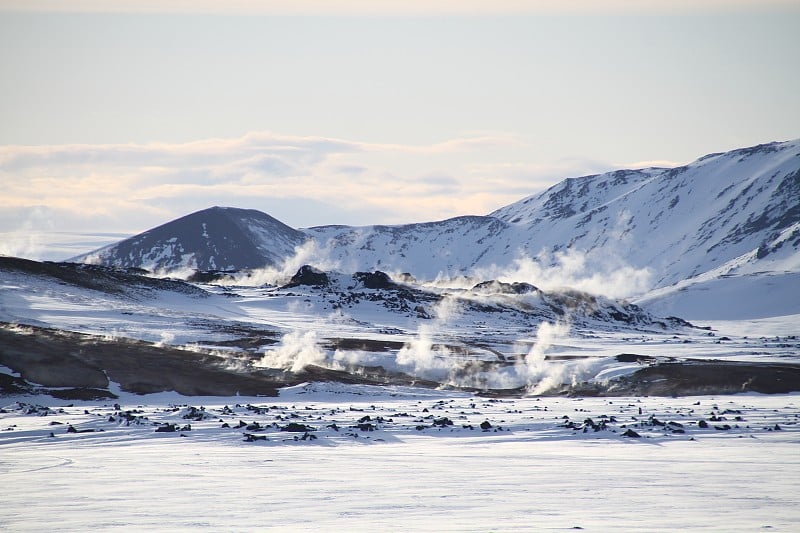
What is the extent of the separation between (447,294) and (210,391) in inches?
4093

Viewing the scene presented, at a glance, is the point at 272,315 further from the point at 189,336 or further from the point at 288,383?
the point at 288,383

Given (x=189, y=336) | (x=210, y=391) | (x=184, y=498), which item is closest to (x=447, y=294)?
(x=189, y=336)

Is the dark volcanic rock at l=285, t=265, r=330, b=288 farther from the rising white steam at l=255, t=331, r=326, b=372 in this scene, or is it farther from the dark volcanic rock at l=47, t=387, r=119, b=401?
the dark volcanic rock at l=47, t=387, r=119, b=401

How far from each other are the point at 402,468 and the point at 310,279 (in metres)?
132

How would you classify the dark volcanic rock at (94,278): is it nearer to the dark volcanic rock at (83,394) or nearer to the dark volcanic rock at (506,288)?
the dark volcanic rock at (506,288)

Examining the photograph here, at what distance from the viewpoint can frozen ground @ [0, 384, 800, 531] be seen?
18938 mm

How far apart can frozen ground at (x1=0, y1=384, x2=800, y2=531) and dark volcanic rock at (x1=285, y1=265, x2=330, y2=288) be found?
107876 millimetres

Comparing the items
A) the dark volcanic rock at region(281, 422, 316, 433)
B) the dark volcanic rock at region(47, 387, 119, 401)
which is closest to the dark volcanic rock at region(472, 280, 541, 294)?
the dark volcanic rock at region(47, 387, 119, 401)

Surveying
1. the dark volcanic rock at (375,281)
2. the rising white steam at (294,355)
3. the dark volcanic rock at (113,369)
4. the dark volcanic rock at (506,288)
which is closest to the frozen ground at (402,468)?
the dark volcanic rock at (113,369)

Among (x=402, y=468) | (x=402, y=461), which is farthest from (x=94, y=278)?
(x=402, y=468)

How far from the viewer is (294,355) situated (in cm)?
7344

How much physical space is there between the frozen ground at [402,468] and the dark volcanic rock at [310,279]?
107876 millimetres

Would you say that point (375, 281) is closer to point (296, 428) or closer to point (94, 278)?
point (94, 278)

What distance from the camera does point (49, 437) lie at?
3369 centimetres
